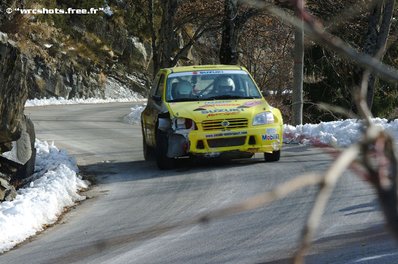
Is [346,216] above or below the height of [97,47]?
below

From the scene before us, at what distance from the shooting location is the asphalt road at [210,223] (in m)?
6.42

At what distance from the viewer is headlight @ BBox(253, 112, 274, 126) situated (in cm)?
1188

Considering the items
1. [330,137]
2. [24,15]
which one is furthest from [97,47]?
[330,137]

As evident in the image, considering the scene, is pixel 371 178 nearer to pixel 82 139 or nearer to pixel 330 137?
pixel 330 137

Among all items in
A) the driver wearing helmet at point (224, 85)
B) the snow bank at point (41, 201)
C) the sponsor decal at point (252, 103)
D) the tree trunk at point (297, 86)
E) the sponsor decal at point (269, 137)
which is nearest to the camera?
the snow bank at point (41, 201)

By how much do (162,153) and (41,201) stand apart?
315 cm

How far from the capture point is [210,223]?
397 cm

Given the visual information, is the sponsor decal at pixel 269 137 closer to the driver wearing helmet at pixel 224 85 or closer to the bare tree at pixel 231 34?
the driver wearing helmet at pixel 224 85

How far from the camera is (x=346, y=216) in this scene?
766cm

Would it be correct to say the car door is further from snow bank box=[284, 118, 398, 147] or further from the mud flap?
snow bank box=[284, 118, 398, 147]

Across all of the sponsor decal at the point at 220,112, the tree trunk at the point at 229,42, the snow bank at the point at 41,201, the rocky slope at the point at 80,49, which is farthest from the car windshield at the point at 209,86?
the rocky slope at the point at 80,49

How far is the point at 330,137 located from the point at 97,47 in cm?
3871

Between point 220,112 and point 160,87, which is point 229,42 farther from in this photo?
point 220,112

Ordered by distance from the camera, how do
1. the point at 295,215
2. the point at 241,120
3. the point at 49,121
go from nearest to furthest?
the point at 295,215, the point at 241,120, the point at 49,121
